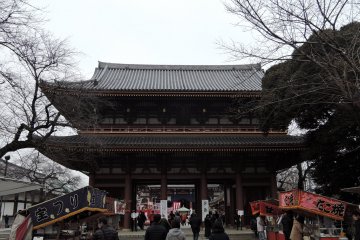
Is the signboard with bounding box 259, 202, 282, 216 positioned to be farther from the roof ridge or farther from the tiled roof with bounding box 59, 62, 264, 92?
the roof ridge

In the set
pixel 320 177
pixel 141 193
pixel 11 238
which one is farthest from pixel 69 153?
pixel 141 193

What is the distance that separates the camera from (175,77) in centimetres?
2944

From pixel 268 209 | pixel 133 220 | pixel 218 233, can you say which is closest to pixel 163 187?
pixel 133 220

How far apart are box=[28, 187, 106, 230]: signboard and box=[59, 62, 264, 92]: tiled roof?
14.7m

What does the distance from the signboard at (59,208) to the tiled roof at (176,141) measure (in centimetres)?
877

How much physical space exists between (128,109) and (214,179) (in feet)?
23.6

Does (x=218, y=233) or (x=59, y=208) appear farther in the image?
(x=59, y=208)

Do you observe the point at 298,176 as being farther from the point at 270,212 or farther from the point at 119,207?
the point at 119,207

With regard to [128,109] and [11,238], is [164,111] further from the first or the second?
[11,238]

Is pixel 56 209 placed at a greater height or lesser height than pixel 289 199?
lesser

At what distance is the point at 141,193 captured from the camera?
165 ft

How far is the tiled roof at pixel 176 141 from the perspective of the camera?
19500 mm

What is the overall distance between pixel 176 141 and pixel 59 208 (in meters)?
12.0

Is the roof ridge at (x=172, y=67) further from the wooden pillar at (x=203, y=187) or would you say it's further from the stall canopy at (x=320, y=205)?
the stall canopy at (x=320, y=205)
